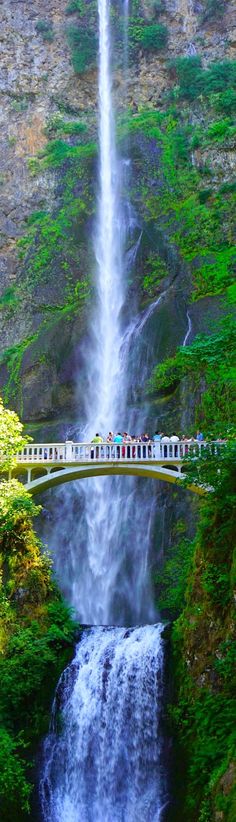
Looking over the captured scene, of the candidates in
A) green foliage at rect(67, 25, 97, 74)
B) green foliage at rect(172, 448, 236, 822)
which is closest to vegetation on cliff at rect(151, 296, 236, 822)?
green foliage at rect(172, 448, 236, 822)

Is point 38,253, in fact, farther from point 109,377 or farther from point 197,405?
point 197,405

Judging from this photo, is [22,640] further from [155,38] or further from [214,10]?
[214,10]

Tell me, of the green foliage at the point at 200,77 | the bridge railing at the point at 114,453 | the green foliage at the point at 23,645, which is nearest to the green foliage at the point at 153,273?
the bridge railing at the point at 114,453

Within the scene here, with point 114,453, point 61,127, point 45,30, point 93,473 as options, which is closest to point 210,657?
point 114,453

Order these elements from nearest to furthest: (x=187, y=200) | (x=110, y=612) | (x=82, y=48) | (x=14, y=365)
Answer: (x=110, y=612) < (x=14, y=365) < (x=187, y=200) < (x=82, y=48)

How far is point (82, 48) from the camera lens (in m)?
41.2

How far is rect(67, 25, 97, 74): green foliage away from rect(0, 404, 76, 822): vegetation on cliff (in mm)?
28818

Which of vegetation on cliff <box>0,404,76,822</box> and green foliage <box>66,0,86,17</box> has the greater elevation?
green foliage <box>66,0,86,17</box>

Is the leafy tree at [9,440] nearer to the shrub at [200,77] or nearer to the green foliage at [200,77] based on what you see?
the shrub at [200,77]

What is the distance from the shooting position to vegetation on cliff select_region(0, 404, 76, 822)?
14.5 meters

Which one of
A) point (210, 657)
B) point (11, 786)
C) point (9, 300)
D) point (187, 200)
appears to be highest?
point (187, 200)

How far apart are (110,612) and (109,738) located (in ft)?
28.8

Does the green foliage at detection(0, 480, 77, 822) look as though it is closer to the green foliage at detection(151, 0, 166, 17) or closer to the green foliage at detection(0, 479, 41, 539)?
the green foliage at detection(0, 479, 41, 539)

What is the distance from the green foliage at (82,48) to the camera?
40906mm
